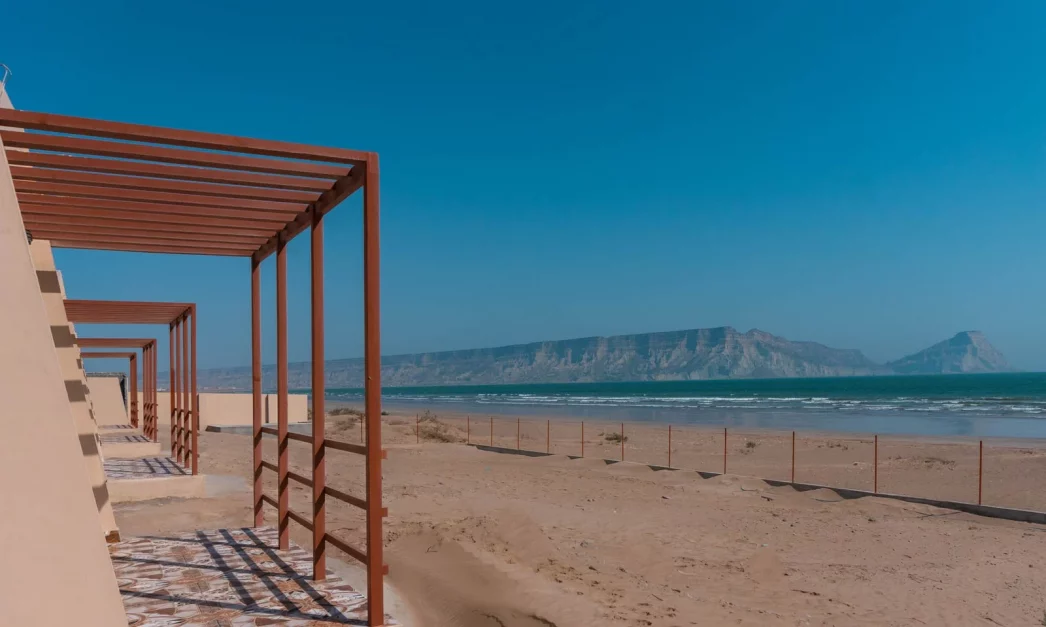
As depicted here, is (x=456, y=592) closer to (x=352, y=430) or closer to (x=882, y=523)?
(x=882, y=523)

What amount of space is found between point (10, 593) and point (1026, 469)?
849 inches

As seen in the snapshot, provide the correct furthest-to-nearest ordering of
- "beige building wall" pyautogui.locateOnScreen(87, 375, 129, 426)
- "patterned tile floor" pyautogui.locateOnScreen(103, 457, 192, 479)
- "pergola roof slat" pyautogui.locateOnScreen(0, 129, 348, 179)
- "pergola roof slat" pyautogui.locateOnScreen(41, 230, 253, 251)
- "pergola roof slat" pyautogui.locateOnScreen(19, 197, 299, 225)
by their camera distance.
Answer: "beige building wall" pyautogui.locateOnScreen(87, 375, 129, 426)
"patterned tile floor" pyautogui.locateOnScreen(103, 457, 192, 479)
"pergola roof slat" pyautogui.locateOnScreen(41, 230, 253, 251)
"pergola roof slat" pyautogui.locateOnScreen(19, 197, 299, 225)
"pergola roof slat" pyautogui.locateOnScreen(0, 129, 348, 179)

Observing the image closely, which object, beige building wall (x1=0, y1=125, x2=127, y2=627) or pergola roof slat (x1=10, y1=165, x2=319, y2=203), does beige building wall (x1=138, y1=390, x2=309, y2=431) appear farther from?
beige building wall (x1=0, y1=125, x2=127, y2=627)

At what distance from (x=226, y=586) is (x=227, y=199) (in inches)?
111

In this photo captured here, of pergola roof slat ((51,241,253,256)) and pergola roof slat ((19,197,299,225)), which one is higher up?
pergola roof slat ((19,197,299,225))

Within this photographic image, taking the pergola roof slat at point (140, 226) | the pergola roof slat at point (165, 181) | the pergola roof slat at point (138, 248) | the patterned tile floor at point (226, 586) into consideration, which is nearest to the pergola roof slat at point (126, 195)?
the pergola roof slat at point (165, 181)

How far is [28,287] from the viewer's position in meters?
2.73

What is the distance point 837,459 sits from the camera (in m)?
21.4

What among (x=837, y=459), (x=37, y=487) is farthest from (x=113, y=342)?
(x=837, y=459)

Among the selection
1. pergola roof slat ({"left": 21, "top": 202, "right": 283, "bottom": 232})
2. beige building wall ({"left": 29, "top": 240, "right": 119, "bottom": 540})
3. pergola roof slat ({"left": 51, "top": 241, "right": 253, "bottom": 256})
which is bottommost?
beige building wall ({"left": 29, "top": 240, "right": 119, "bottom": 540})

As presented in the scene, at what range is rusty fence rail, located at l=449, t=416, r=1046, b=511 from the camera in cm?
1589

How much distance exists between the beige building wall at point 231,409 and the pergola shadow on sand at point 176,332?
1414 centimetres

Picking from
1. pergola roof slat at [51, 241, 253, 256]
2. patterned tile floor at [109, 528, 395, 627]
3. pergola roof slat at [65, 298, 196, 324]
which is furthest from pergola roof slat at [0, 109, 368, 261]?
pergola roof slat at [65, 298, 196, 324]

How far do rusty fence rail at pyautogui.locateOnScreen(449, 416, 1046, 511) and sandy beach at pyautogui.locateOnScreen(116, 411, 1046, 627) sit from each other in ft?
0.55
